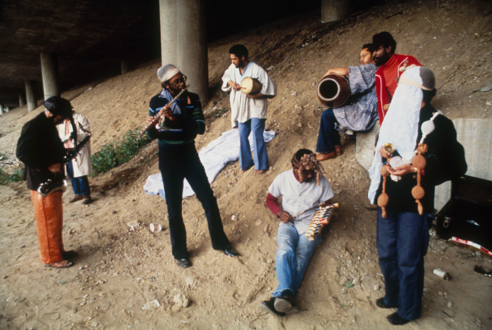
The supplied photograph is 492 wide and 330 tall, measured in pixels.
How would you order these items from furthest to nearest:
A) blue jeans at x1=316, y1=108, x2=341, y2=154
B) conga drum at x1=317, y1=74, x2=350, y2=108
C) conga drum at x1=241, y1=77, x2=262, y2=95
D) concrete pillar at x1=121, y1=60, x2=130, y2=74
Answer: concrete pillar at x1=121, y1=60, x2=130, y2=74
conga drum at x1=241, y1=77, x2=262, y2=95
blue jeans at x1=316, y1=108, x2=341, y2=154
conga drum at x1=317, y1=74, x2=350, y2=108

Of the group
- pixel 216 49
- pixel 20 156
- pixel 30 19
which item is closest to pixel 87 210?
pixel 20 156

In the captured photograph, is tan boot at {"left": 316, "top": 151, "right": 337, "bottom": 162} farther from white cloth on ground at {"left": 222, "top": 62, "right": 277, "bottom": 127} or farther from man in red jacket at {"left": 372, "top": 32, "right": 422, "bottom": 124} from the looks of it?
man in red jacket at {"left": 372, "top": 32, "right": 422, "bottom": 124}

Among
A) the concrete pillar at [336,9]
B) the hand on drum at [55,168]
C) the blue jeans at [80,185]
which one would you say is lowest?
the blue jeans at [80,185]

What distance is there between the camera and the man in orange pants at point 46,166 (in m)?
3.54

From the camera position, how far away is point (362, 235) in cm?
379

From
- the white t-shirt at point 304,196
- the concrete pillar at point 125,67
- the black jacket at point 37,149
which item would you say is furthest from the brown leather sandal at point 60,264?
the concrete pillar at point 125,67

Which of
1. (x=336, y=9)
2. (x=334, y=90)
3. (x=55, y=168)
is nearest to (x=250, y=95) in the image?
(x=334, y=90)

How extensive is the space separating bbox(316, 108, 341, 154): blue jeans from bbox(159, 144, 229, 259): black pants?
1873 mm

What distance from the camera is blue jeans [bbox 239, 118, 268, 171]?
15.8 ft

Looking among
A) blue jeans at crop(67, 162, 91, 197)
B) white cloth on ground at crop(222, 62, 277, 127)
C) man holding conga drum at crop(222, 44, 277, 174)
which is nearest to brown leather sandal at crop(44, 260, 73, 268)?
blue jeans at crop(67, 162, 91, 197)

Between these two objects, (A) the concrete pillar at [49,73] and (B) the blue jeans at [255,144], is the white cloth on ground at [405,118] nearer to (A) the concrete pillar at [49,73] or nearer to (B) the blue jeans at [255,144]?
(B) the blue jeans at [255,144]

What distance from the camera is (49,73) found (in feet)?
51.7

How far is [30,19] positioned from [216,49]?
6752mm

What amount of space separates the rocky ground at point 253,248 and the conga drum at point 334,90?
33.8 inches
